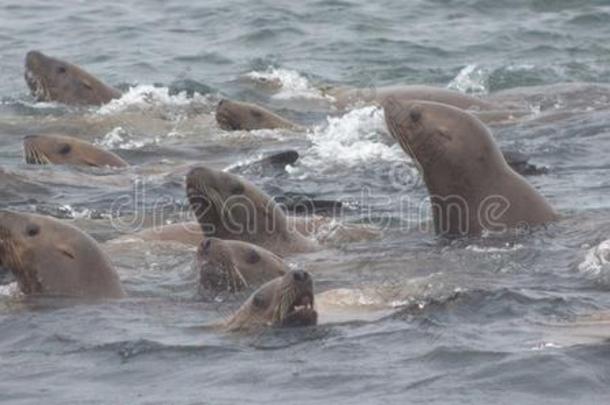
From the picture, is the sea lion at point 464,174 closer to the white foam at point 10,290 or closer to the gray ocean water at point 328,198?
the gray ocean water at point 328,198

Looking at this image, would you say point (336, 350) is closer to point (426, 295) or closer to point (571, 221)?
point (426, 295)

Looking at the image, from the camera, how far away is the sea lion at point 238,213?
11.1 meters

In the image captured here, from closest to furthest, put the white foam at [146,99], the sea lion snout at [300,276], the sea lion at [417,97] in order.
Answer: the sea lion snout at [300,276] < the sea lion at [417,97] < the white foam at [146,99]

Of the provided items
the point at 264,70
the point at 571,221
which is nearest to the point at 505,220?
the point at 571,221

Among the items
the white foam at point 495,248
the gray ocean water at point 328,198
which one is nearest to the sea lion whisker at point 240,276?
the gray ocean water at point 328,198

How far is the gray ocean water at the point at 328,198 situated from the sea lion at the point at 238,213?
0.25 metres

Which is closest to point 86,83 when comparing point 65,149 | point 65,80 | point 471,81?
point 65,80

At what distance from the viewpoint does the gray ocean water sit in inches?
314

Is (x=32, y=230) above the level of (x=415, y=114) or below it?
below

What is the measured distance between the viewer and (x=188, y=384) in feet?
26.0

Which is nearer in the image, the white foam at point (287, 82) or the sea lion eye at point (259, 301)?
the sea lion eye at point (259, 301)

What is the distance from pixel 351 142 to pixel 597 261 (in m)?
5.52

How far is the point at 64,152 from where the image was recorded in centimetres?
1456

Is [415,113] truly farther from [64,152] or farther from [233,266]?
[64,152]
